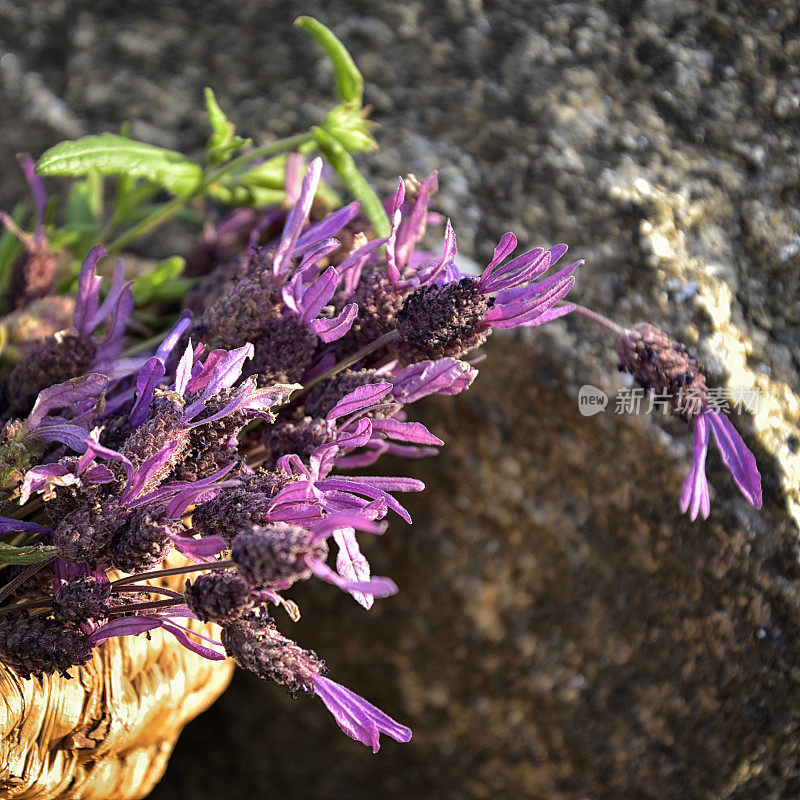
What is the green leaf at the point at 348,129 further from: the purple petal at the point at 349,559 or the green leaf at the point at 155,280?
the purple petal at the point at 349,559

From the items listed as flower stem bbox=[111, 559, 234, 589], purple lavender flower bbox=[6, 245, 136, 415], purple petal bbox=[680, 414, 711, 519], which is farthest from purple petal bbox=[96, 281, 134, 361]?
purple petal bbox=[680, 414, 711, 519]

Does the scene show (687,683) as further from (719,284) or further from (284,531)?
(284,531)

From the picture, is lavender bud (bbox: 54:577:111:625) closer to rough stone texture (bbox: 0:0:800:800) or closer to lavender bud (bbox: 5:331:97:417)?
lavender bud (bbox: 5:331:97:417)

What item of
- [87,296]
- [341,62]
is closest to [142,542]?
[87,296]

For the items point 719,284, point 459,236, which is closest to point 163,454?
point 459,236

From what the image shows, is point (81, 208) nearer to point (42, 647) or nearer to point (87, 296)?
point (87, 296)

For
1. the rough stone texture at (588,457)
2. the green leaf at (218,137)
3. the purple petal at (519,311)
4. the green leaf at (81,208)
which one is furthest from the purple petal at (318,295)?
the green leaf at (81,208)
